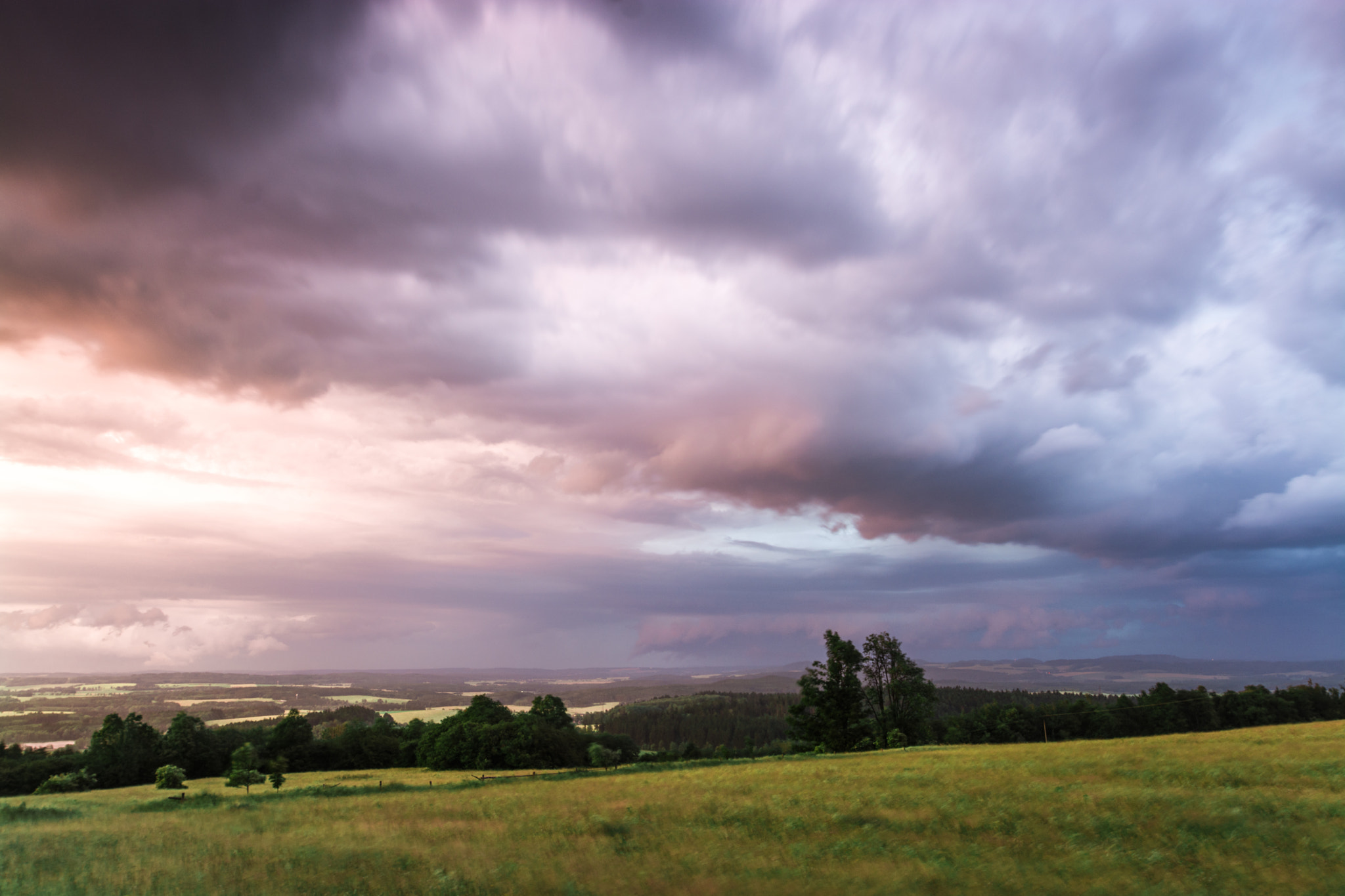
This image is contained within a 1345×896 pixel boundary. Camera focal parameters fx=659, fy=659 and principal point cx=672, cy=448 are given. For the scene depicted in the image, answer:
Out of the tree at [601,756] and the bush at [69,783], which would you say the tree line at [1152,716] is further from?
the bush at [69,783]

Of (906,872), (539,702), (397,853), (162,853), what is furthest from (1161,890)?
(539,702)

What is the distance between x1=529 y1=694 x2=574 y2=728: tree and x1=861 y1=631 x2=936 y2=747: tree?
44.6 meters

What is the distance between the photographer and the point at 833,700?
84812 millimetres

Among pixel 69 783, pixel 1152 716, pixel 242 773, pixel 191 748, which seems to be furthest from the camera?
pixel 1152 716

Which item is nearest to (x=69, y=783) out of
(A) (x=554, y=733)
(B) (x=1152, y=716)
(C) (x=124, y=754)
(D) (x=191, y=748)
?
(C) (x=124, y=754)

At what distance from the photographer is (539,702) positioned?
98375 mm

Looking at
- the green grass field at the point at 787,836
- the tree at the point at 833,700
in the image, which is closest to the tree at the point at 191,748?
the green grass field at the point at 787,836

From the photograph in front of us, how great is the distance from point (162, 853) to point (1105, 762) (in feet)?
127

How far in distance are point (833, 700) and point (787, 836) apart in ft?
233

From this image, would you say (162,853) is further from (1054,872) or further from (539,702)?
(539,702)

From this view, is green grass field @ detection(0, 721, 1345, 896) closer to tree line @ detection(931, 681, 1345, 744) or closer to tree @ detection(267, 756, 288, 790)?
tree @ detection(267, 756, 288, 790)

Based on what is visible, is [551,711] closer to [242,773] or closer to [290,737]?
[290,737]

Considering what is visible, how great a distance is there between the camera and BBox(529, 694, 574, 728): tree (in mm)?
96375

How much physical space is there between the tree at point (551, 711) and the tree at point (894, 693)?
44640 millimetres
